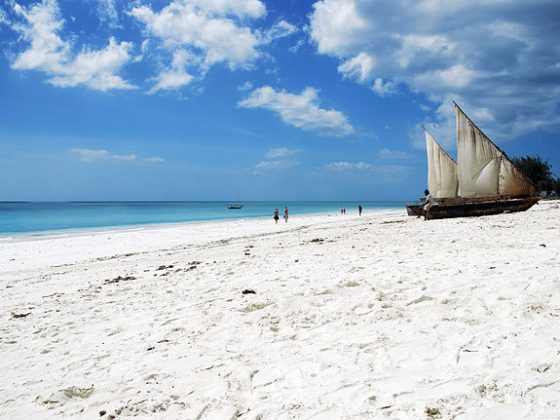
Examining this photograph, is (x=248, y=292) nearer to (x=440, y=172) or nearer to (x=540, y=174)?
(x=440, y=172)

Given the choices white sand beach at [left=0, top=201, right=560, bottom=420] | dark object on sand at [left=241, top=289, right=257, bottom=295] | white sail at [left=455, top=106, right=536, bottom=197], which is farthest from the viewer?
white sail at [left=455, top=106, right=536, bottom=197]

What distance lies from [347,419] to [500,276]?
181 inches

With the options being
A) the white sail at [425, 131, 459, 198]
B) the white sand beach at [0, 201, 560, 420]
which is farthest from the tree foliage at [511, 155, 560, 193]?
the white sand beach at [0, 201, 560, 420]

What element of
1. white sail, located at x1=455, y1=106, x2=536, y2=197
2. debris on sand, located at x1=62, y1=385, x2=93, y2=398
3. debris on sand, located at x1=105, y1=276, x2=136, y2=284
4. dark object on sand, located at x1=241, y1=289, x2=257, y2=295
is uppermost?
white sail, located at x1=455, y1=106, x2=536, y2=197

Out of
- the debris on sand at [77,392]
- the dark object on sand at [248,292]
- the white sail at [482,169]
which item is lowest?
the debris on sand at [77,392]

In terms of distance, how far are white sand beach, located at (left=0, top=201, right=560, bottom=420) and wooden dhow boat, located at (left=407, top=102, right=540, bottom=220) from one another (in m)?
17.1

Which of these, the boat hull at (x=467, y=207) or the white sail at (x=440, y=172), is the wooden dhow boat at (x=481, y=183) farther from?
the white sail at (x=440, y=172)

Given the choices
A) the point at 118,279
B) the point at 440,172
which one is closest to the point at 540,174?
the point at 440,172

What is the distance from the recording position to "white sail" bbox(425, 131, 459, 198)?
3147cm

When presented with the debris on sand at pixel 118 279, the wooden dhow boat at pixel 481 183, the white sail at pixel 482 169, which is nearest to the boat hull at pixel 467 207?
the wooden dhow boat at pixel 481 183

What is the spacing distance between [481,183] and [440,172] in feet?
14.9

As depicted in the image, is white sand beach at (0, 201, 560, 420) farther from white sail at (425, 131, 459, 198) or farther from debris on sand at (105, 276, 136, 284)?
white sail at (425, 131, 459, 198)

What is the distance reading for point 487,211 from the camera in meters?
25.2

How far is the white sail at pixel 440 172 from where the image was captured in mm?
31469
